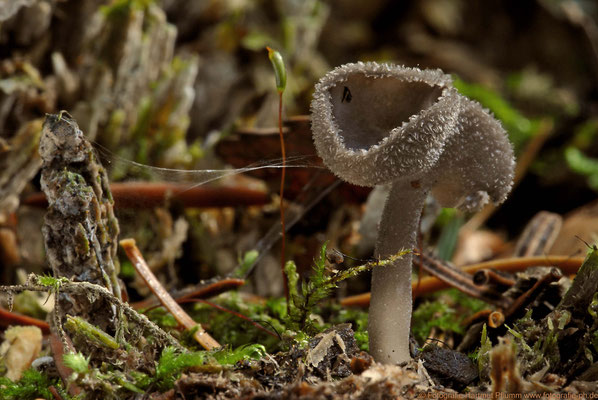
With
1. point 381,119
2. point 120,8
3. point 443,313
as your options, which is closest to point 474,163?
point 381,119

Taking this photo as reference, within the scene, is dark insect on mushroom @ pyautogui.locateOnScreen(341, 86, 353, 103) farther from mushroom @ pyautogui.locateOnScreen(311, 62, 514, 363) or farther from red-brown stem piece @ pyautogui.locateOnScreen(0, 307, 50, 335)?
red-brown stem piece @ pyautogui.locateOnScreen(0, 307, 50, 335)

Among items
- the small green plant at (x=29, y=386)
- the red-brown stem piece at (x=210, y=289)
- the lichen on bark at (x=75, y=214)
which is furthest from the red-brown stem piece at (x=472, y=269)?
the small green plant at (x=29, y=386)

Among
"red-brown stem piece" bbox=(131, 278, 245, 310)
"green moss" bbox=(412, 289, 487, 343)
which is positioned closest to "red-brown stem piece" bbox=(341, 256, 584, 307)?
"green moss" bbox=(412, 289, 487, 343)

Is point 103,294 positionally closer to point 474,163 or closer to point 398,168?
point 398,168

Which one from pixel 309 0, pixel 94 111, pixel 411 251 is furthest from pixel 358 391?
pixel 309 0

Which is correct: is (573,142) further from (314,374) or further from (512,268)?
(314,374)

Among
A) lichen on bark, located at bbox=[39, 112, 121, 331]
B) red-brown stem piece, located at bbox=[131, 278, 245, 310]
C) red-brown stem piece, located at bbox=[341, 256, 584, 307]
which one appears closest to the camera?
lichen on bark, located at bbox=[39, 112, 121, 331]

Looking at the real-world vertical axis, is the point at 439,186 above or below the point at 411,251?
above
